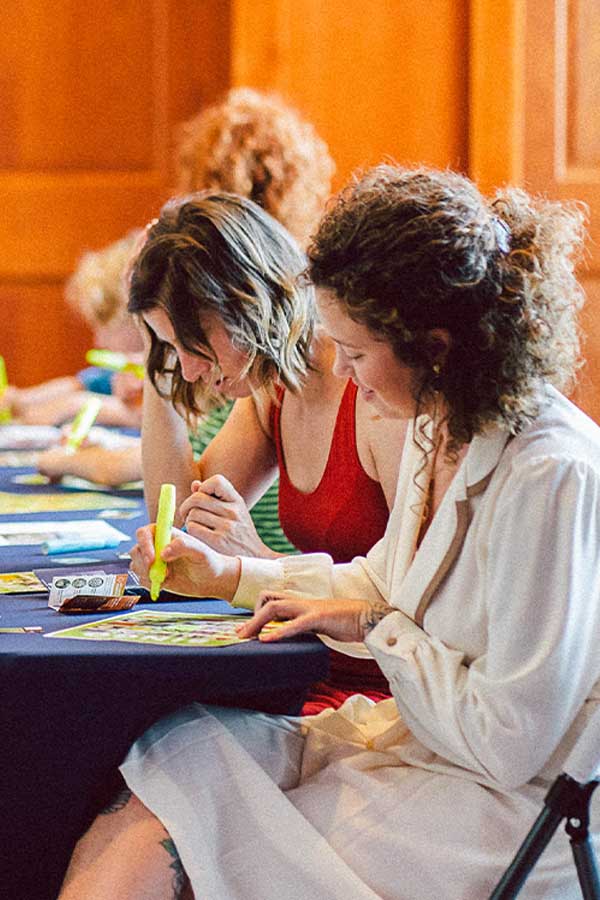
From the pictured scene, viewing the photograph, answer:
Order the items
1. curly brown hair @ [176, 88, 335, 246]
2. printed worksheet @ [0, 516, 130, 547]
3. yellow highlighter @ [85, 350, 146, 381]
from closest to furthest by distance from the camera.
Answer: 1. printed worksheet @ [0, 516, 130, 547]
2. curly brown hair @ [176, 88, 335, 246]
3. yellow highlighter @ [85, 350, 146, 381]

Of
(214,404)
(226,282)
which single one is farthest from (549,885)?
(214,404)

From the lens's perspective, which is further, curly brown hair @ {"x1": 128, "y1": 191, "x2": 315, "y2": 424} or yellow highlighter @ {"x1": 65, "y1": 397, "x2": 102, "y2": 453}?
yellow highlighter @ {"x1": 65, "y1": 397, "x2": 102, "y2": 453}

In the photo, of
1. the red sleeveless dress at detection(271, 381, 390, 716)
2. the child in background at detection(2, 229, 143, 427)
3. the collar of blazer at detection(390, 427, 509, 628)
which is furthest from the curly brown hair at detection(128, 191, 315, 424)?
the child in background at detection(2, 229, 143, 427)

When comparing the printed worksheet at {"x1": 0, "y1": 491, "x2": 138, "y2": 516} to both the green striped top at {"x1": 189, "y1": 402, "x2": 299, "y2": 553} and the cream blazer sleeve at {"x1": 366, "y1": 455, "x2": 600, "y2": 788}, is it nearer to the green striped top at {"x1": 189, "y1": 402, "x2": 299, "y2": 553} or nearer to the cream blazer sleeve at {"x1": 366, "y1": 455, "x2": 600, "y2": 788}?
the green striped top at {"x1": 189, "y1": 402, "x2": 299, "y2": 553}

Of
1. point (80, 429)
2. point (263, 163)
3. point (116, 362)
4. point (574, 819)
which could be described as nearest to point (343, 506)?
point (574, 819)

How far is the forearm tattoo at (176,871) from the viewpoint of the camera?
53.3 inches

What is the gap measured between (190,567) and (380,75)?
313 centimetres

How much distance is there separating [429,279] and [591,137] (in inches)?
128

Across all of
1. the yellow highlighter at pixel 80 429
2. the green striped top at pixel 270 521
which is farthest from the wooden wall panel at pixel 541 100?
the green striped top at pixel 270 521

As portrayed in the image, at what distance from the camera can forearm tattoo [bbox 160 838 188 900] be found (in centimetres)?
135

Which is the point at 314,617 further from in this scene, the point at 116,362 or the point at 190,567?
the point at 116,362

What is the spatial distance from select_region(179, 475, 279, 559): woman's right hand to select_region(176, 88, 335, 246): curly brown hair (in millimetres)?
769

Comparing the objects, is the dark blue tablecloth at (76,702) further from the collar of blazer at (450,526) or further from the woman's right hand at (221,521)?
the woman's right hand at (221,521)

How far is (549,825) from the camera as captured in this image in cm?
122
